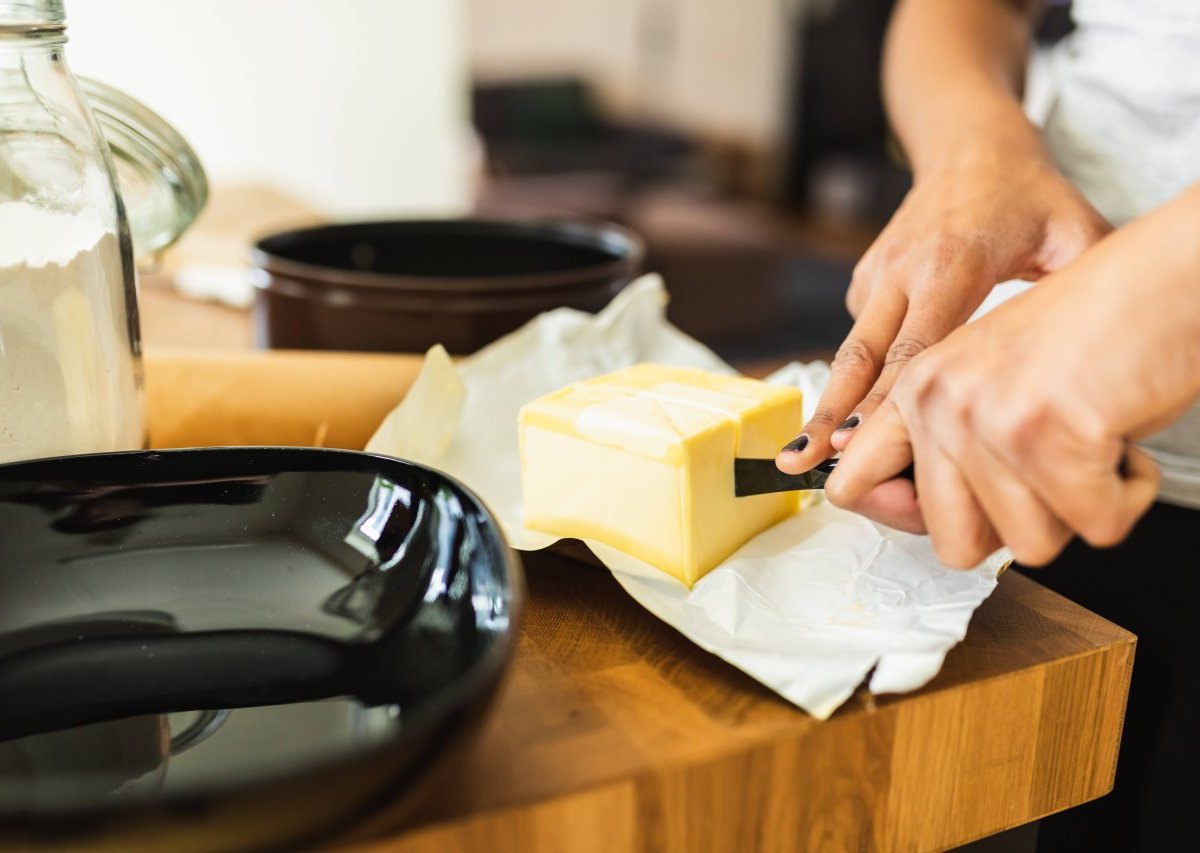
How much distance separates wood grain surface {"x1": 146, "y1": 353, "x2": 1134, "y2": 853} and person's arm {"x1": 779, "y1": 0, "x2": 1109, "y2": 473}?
12 cm

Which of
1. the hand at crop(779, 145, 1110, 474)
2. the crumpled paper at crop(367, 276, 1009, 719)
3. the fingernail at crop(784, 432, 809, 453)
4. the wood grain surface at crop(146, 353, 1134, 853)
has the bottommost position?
the wood grain surface at crop(146, 353, 1134, 853)

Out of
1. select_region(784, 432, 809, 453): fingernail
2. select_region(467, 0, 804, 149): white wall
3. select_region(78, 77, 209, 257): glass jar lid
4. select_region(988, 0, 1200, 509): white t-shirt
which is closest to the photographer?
select_region(784, 432, 809, 453): fingernail

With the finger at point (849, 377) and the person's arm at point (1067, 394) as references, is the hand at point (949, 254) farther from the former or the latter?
the person's arm at point (1067, 394)

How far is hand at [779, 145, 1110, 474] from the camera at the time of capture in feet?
1.93

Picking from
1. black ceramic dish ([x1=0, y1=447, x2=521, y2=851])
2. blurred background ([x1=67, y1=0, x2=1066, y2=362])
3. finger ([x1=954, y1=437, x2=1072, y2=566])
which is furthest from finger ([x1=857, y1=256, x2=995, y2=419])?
blurred background ([x1=67, y1=0, x2=1066, y2=362])

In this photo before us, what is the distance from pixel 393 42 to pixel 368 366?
284 cm

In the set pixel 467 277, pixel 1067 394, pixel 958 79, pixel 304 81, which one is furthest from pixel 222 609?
pixel 304 81

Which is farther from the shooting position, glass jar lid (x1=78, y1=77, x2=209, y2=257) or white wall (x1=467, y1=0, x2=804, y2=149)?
white wall (x1=467, y1=0, x2=804, y2=149)

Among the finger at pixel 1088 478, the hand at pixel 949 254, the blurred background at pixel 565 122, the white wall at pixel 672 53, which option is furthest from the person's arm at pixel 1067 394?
the white wall at pixel 672 53

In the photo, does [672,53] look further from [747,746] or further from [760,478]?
[747,746]

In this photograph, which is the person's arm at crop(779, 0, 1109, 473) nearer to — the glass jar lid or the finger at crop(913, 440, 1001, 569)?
the finger at crop(913, 440, 1001, 569)

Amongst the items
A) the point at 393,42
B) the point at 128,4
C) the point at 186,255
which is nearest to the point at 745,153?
the point at 393,42

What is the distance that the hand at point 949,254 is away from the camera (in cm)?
59

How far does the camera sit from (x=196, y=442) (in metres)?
0.70
